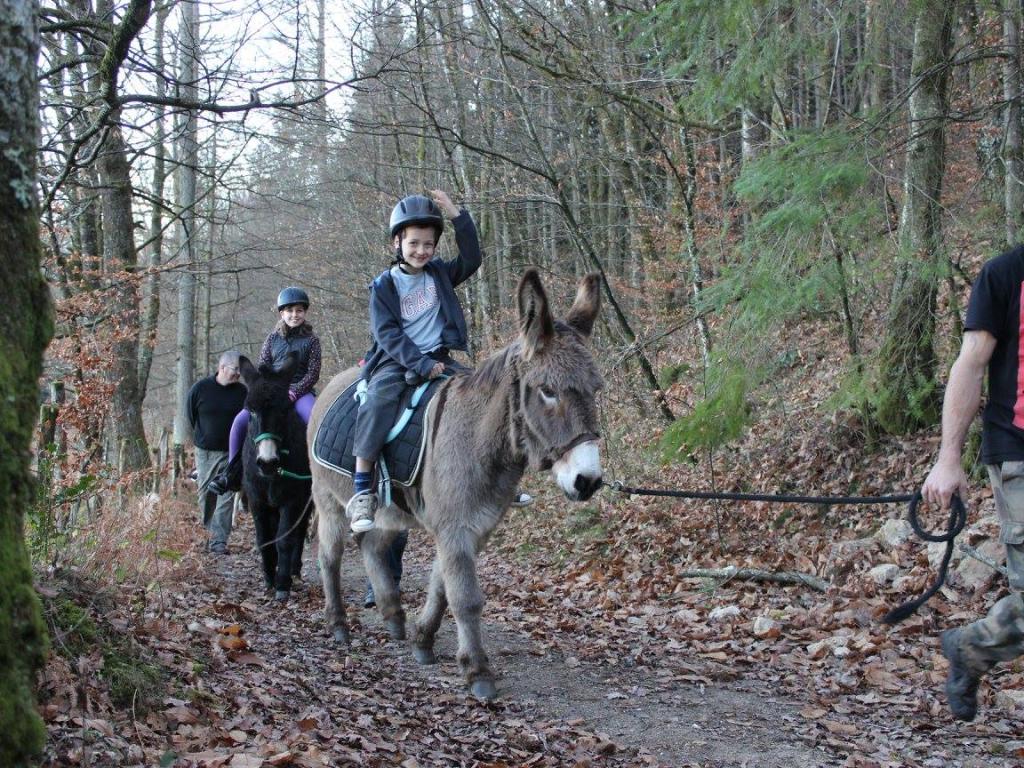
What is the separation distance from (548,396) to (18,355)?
2.93 metres

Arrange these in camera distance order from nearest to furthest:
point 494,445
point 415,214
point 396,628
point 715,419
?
point 494,445 → point 415,214 → point 396,628 → point 715,419

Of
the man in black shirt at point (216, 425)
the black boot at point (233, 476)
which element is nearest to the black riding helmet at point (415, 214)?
the black boot at point (233, 476)

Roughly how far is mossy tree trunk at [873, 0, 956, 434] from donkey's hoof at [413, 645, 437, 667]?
4.56 m

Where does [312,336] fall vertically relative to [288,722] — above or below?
above

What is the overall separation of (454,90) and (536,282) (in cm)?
1066

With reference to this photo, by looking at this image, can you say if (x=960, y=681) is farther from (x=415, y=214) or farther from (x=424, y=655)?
(x=415, y=214)

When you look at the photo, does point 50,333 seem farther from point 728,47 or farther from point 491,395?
point 728,47

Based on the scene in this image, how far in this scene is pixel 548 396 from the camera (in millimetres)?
4941

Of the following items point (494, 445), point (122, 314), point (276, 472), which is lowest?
point (276, 472)

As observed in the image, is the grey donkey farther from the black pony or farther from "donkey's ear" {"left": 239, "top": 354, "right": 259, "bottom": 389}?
"donkey's ear" {"left": 239, "top": 354, "right": 259, "bottom": 389}

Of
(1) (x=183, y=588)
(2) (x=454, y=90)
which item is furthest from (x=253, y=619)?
(2) (x=454, y=90)

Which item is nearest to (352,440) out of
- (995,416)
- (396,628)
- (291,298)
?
(396,628)

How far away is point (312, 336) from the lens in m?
9.16

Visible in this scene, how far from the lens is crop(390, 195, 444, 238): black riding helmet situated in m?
6.18
